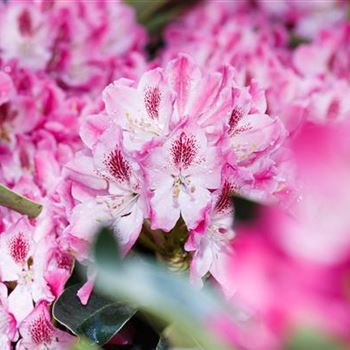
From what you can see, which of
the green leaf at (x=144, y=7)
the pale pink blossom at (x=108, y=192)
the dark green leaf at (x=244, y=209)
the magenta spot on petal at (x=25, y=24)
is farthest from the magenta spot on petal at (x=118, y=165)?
the green leaf at (x=144, y=7)

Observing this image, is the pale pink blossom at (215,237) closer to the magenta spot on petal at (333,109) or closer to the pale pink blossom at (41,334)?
the pale pink blossom at (41,334)

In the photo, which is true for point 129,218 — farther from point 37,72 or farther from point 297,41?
point 297,41

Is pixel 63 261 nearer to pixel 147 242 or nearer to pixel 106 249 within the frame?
pixel 147 242

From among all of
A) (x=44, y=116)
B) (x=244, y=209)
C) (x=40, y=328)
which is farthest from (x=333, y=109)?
(x=244, y=209)

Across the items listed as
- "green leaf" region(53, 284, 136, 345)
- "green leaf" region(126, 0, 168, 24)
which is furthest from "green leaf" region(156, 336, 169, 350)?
"green leaf" region(126, 0, 168, 24)

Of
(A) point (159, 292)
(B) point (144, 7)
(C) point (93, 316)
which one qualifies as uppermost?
(A) point (159, 292)

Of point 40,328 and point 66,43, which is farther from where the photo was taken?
point 66,43

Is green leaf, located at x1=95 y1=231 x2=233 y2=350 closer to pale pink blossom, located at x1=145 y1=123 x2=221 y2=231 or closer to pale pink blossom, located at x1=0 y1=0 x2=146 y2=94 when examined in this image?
A: pale pink blossom, located at x1=145 y1=123 x2=221 y2=231
